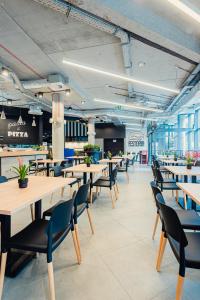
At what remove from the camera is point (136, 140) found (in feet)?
57.0

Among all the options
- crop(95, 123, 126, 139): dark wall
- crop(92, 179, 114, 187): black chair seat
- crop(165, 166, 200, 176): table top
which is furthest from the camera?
crop(95, 123, 126, 139): dark wall

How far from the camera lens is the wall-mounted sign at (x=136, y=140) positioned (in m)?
17.3

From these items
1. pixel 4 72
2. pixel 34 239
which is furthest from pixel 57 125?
pixel 34 239

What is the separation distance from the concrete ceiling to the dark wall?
9.97 metres

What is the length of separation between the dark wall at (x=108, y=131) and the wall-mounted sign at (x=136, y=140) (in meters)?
1.54

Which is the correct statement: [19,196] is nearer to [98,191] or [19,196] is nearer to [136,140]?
[98,191]

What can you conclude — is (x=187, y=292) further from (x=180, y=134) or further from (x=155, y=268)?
(x=180, y=134)

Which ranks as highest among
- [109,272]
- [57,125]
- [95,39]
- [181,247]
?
[95,39]

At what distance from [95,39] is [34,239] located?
380cm

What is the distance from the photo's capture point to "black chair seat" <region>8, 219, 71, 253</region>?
148 cm

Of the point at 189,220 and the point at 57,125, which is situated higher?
the point at 57,125

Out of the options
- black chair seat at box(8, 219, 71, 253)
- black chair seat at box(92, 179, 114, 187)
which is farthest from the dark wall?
black chair seat at box(8, 219, 71, 253)

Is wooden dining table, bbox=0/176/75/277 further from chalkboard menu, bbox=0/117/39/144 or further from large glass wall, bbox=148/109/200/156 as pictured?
chalkboard menu, bbox=0/117/39/144

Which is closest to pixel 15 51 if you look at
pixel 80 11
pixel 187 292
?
pixel 80 11
